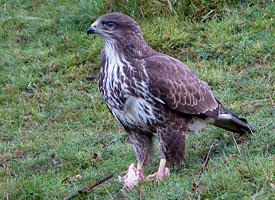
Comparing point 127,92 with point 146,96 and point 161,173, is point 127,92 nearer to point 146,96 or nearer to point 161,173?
point 146,96

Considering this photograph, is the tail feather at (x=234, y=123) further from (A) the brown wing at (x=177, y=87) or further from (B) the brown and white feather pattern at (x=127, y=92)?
(B) the brown and white feather pattern at (x=127, y=92)

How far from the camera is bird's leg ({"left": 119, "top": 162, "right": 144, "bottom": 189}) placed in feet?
20.3

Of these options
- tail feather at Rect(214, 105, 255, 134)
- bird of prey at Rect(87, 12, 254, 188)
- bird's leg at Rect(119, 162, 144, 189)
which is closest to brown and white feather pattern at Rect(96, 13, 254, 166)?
bird of prey at Rect(87, 12, 254, 188)

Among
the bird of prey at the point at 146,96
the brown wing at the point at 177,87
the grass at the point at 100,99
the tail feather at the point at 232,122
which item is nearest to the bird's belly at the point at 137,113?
the bird of prey at the point at 146,96

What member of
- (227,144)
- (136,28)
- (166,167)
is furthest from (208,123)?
(136,28)

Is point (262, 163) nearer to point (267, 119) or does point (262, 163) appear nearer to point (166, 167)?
point (166, 167)

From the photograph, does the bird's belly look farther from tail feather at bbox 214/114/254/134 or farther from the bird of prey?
tail feather at bbox 214/114/254/134

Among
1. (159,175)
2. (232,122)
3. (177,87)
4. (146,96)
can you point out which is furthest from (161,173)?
(232,122)

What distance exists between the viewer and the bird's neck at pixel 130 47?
21.4 feet

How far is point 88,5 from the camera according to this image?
35.9ft

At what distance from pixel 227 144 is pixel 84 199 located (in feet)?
5.39

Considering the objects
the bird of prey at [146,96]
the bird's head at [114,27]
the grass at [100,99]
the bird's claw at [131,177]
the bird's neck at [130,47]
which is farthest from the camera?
the bird's head at [114,27]

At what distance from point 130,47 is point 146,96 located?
518 millimetres

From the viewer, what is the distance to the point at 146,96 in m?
6.30
